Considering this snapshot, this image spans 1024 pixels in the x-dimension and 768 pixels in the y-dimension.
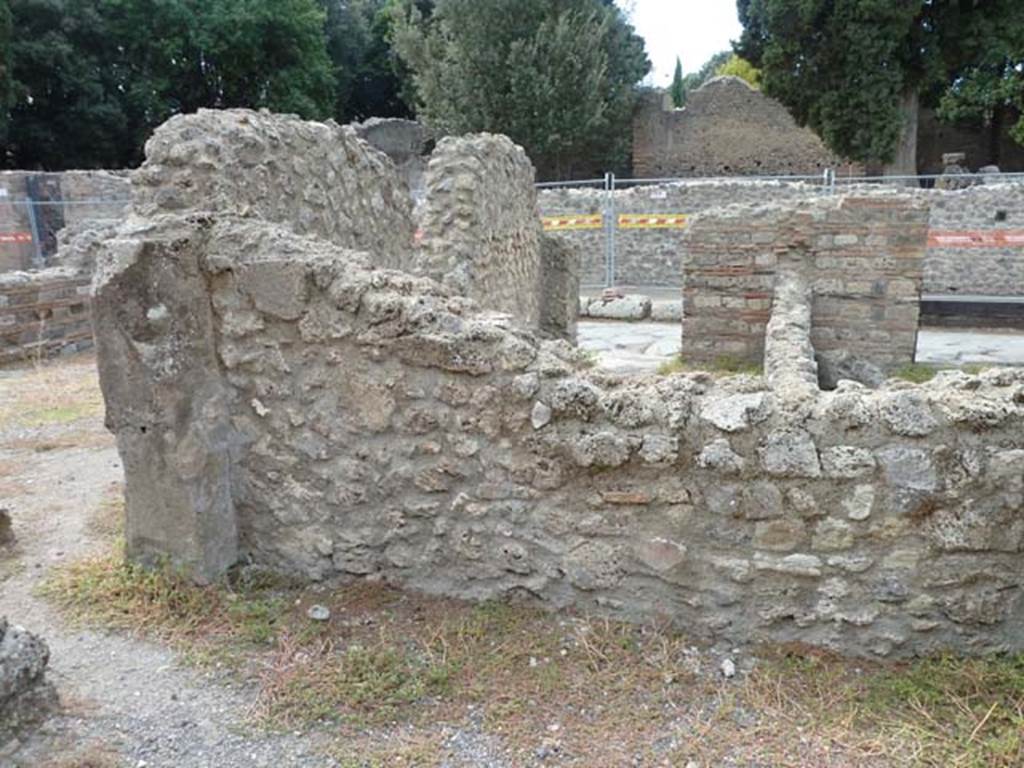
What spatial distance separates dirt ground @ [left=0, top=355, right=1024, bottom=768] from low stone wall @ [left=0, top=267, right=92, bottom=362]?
7.15 m

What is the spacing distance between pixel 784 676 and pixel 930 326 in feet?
38.7

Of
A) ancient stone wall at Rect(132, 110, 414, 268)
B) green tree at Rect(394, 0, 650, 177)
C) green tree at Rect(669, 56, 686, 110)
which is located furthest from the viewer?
green tree at Rect(669, 56, 686, 110)

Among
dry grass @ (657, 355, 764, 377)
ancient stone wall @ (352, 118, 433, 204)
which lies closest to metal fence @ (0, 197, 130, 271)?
ancient stone wall @ (352, 118, 433, 204)

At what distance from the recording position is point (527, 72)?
24.2 m

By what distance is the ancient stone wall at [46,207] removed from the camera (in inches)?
698

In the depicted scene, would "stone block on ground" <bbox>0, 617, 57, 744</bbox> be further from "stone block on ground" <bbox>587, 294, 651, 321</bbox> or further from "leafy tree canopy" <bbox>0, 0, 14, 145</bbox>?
"leafy tree canopy" <bbox>0, 0, 14, 145</bbox>

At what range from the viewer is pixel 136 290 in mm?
3344

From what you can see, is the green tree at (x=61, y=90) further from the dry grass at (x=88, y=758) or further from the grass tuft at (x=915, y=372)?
the dry grass at (x=88, y=758)

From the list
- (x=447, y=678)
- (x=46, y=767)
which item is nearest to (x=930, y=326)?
(x=447, y=678)

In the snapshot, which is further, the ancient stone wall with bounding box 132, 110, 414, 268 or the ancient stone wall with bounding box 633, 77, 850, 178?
the ancient stone wall with bounding box 633, 77, 850, 178

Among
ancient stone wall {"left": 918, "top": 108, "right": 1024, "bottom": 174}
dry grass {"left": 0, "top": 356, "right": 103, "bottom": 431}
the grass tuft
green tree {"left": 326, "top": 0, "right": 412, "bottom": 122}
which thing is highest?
green tree {"left": 326, "top": 0, "right": 412, "bottom": 122}

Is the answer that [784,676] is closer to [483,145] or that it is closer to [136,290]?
[136,290]

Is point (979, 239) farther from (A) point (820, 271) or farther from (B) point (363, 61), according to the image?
(B) point (363, 61)

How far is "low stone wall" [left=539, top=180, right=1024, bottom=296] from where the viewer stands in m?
14.9
